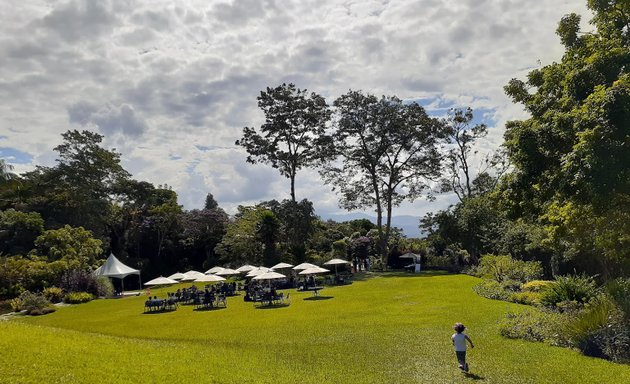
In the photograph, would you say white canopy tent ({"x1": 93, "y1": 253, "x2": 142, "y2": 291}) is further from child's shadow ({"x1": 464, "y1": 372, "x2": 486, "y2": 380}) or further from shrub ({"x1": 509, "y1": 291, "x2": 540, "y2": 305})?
child's shadow ({"x1": 464, "y1": 372, "x2": 486, "y2": 380})

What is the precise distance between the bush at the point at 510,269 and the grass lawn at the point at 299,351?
6675mm

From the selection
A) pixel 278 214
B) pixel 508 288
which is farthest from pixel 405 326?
pixel 278 214

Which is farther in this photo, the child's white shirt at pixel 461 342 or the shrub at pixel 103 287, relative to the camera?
the shrub at pixel 103 287

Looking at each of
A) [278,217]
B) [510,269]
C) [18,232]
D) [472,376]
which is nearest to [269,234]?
[278,217]

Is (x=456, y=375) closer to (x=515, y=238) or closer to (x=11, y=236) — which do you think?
(x=515, y=238)

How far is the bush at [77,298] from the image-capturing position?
2802cm

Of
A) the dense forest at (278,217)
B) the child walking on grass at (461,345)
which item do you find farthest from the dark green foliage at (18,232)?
the child walking on grass at (461,345)

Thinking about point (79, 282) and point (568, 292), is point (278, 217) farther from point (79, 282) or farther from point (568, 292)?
point (568, 292)

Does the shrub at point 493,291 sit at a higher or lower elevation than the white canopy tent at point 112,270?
lower

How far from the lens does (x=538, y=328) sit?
496 inches

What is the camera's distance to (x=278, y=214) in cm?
4369

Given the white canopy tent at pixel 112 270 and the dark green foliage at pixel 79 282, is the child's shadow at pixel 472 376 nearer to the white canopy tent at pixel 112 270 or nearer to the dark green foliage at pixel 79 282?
the dark green foliage at pixel 79 282

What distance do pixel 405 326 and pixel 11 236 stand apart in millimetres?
34675

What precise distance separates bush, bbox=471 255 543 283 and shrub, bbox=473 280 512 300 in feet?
4.70
